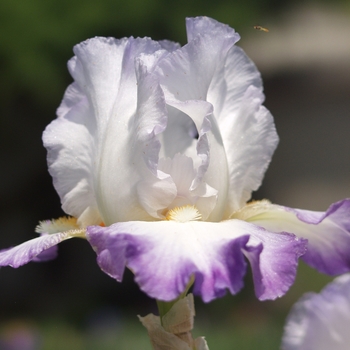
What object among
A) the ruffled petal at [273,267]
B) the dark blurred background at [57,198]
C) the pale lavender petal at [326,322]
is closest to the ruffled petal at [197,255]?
the ruffled petal at [273,267]

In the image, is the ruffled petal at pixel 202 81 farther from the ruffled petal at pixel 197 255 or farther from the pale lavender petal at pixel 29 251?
the pale lavender petal at pixel 29 251

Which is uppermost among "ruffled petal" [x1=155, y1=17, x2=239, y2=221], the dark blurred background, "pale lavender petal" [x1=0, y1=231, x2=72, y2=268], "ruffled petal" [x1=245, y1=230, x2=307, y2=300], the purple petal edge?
"ruffled petal" [x1=155, y1=17, x2=239, y2=221]

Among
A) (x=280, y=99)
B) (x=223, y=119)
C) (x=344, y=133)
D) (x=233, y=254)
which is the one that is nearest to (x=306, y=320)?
(x=233, y=254)

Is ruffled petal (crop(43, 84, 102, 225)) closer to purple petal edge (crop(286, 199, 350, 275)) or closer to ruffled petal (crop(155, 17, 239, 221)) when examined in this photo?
ruffled petal (crop(155, 17, 239, 221))

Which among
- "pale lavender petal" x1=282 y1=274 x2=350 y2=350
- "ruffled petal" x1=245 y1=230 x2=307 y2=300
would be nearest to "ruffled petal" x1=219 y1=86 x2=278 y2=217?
"ruffled petal" x1=245 y1=230 x2=307 y2=300

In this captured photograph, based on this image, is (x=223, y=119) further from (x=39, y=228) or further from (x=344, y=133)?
(x=344, y=133)

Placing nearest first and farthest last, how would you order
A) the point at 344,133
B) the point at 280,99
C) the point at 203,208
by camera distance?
the point at 203,208 < the point at 280,99 < the point at 344,133

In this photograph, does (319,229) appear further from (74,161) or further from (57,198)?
(57,198)
